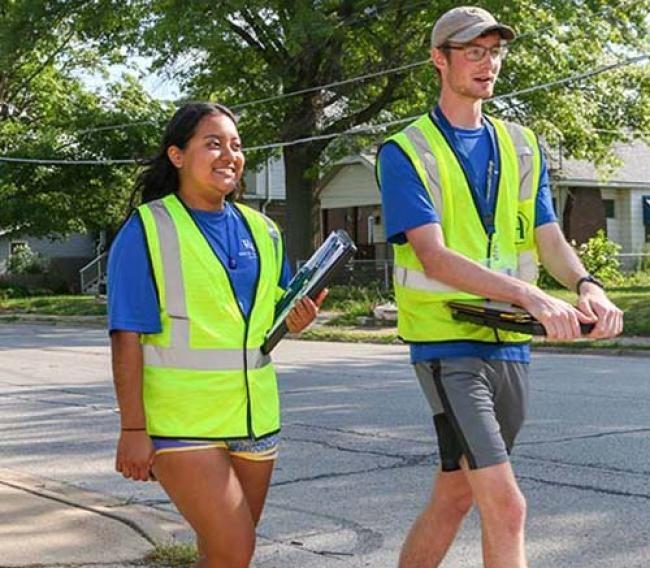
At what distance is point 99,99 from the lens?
41500mm

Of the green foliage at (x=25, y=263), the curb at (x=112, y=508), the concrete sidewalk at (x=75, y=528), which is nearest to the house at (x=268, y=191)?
the green foliage at (x=25, y=263)

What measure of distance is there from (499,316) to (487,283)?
0.36 ft

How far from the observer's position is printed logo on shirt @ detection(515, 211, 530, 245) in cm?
429

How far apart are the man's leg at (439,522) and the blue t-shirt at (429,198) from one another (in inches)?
17.8

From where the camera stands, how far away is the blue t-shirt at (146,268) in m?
3.95

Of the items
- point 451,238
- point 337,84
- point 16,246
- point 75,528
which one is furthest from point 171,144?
point 16,246

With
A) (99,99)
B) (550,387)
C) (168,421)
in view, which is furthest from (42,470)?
(99,99)

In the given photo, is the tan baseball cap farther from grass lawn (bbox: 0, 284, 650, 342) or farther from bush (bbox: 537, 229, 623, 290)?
bush (bbox: 537, 229, 623, 290)

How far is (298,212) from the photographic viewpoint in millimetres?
33781

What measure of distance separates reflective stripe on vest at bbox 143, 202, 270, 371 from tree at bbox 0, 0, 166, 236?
30.8m

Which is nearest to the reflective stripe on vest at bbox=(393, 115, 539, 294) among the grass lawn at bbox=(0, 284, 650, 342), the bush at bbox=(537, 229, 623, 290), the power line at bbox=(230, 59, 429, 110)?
the grass lawn at bbox=(0, 284, 650, 342)

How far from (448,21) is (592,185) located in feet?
125

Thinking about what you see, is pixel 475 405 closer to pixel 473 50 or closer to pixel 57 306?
pixel 473 50

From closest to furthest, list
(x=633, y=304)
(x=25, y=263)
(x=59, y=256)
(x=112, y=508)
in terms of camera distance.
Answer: (x=112, y=508), (x=633, y=304), (x=25, y=263), (x=59, y=256)
